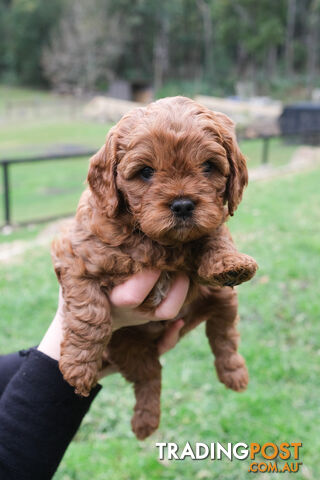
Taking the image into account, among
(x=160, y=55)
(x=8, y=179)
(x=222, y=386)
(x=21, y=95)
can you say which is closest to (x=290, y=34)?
(x=160, y=55)

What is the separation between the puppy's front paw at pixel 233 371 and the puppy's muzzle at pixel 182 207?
1.30 meters

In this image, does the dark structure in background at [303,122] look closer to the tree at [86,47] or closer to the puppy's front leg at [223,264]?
the puppy's front leg at [223,264]

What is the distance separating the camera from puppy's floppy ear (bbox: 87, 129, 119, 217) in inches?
99.7

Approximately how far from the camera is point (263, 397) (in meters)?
4.96

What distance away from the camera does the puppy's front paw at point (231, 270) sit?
237cm

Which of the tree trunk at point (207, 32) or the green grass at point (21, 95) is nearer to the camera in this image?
the green grass at point (21, 95)

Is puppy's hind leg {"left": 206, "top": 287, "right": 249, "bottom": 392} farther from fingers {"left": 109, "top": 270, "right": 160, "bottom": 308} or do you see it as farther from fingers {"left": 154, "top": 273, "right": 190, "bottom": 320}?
fingers {"left": 109, "top": 270, "right": 160, "bottom": 308}

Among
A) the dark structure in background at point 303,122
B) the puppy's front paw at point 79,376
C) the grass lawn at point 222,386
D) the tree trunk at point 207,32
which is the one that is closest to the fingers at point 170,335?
the puppy's front paw at point 79,376

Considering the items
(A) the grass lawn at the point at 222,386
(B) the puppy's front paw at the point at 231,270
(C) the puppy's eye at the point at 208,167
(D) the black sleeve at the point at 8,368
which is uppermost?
(C) the puppy's eye at the point at 208,167

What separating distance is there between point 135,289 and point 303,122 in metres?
27.4

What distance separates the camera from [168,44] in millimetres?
68625

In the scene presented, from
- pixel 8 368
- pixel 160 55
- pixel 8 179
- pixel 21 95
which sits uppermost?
pixel 8 368

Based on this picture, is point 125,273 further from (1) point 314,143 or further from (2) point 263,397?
(1) point 314,143

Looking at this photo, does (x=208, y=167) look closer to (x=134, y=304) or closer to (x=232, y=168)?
(x=232, y=168)
